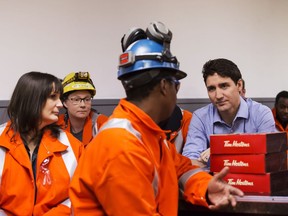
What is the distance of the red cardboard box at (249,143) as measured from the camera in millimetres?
1428

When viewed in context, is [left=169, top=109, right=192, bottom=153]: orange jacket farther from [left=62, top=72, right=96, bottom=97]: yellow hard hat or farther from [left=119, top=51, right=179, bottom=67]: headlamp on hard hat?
[left=119, top=51, right=179, bottom=67]: headlamp on hard hat

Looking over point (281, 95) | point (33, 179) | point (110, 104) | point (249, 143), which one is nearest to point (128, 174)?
point (249, 143)

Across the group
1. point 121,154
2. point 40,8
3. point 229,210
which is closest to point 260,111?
point 229,210

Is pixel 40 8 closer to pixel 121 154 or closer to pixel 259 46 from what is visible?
pixel 259 46

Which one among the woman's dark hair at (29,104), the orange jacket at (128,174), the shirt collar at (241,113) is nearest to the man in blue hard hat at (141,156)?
the orange jacket at (128,174)

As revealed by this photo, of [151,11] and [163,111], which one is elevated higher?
[151,11]

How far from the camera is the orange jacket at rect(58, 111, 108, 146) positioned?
284cm

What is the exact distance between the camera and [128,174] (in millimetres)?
1091

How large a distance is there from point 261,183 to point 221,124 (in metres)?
0.90

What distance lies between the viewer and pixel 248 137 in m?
1.45

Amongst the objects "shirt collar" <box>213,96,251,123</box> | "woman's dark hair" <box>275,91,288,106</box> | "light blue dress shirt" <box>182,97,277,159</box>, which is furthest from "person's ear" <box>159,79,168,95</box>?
"woman's dark hair" <box>275,91,288,106</box>

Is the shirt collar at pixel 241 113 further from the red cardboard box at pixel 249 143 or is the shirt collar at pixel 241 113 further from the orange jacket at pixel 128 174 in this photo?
the orange jacket at pixel 128 174

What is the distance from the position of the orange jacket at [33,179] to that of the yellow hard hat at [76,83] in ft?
3.30

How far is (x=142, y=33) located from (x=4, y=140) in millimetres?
922
